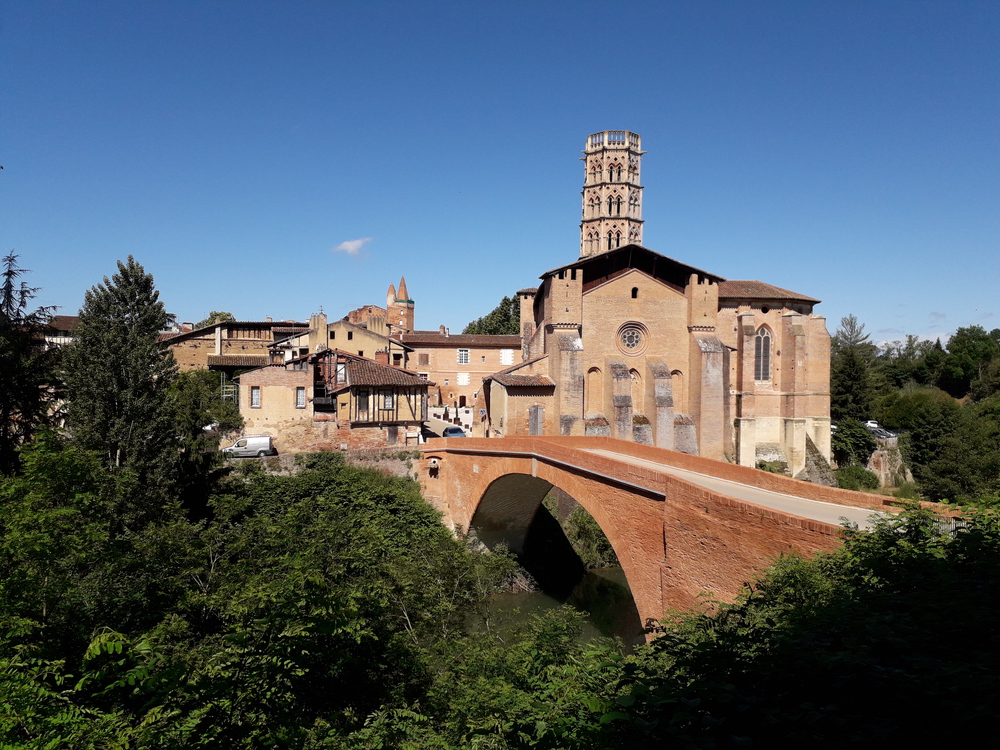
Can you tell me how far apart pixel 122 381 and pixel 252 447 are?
7.02 m

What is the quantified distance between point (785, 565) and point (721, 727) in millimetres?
4202

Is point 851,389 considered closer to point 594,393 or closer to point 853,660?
point 594,393

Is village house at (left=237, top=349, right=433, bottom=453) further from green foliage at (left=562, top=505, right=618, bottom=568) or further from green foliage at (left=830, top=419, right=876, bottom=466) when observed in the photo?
green foliage at (left=830, top=419, right=876, bottom=466)

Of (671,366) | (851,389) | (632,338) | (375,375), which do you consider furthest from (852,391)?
(375,375)

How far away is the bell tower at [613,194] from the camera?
41.1m

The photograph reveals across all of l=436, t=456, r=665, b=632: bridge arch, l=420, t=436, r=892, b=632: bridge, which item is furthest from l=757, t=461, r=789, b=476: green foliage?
l=420, t=436, r=892, b=632: bridge

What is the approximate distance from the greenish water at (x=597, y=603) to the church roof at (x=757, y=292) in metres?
16.7

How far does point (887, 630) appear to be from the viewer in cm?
414

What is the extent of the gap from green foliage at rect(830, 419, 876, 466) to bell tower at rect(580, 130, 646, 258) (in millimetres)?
18765

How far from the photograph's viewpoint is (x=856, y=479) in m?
31.6

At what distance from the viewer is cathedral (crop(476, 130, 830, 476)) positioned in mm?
26516

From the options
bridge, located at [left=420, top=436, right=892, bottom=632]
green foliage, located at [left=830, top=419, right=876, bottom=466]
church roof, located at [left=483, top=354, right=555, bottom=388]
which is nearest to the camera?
bridge, located at [left=420, top=436, right=892, bottom=632]

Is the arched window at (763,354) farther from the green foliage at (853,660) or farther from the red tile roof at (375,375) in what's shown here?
the green foliage at (853,660)

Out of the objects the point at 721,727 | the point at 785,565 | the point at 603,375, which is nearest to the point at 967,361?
the point at 603,375
